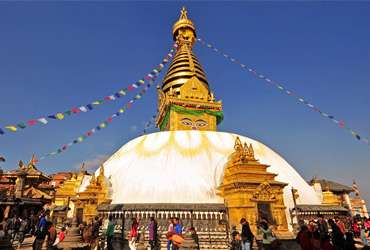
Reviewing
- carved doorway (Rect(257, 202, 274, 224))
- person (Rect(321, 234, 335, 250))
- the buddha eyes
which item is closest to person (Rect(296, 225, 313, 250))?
person (Rect(321, 234, 335, 250))

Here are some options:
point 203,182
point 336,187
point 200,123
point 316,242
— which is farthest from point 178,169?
point 336,187

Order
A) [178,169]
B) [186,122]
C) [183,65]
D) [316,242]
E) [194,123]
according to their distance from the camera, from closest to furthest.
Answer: [316,242]
[178,169]
[186,122]
[194,123]
[183,65]

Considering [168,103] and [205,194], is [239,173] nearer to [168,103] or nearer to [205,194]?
[205,194]

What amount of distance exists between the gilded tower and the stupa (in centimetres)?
745

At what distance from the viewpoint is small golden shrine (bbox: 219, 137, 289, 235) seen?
44.8 feet

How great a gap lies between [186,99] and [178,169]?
13.3 metres

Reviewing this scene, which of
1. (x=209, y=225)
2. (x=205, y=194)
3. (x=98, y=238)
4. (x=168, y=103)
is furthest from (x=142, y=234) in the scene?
(x=168, y=103)

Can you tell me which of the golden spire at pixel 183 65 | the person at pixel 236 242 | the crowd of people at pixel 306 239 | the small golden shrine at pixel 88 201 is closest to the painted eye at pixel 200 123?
the golden spire at pixel 183 65

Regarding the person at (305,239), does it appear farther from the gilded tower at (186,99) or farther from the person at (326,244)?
the gilded tower at (186,99)

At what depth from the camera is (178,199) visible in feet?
49.6

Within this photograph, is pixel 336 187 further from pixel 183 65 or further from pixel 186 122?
pixel 183 65

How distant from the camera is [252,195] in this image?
13.9m

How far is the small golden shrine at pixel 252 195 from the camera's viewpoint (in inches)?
538

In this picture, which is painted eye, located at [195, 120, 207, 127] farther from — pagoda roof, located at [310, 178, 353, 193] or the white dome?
pagoda roof, located at [310, 178, 353, 193]
